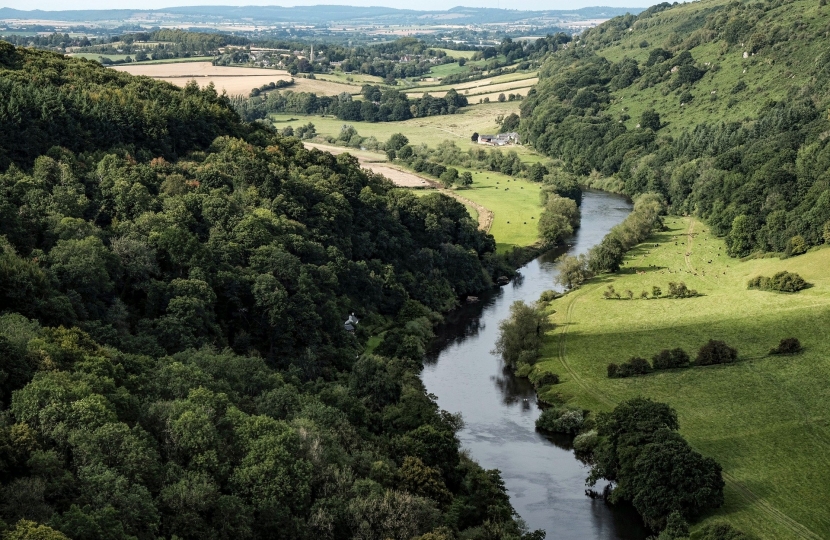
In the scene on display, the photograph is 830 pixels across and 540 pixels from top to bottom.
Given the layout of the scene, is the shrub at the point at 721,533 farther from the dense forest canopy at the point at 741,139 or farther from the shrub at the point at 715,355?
the dense forest canopy at the point at 741,139

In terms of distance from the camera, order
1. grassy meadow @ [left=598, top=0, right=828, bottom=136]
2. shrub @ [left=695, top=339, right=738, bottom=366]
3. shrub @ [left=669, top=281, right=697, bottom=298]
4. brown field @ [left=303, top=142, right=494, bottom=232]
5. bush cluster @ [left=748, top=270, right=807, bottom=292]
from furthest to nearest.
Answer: grassy meadow @ [left=598, top=0, right=828, bottom=136] → brown field @ [left=303, top=142, right=494, bottom=232] → shrub @ [left=669, top=281, right=697, bottom=298] → bush cluster @ [left=748, top=270, right=807, bottom=292] → shrub @ [left=695, top=339, right=738, bottom=366]

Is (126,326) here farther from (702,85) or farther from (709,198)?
(702,85)

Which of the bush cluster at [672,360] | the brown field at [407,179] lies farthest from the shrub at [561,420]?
the brown field at [407,179]

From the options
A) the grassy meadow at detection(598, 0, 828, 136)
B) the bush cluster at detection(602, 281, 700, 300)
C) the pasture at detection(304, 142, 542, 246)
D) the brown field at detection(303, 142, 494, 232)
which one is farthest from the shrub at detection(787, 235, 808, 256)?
the grassy meadow at detection(598, 0, 828, 136)

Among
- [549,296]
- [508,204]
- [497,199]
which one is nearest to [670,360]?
[549,296]

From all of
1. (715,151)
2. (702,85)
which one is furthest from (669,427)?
(702,85)

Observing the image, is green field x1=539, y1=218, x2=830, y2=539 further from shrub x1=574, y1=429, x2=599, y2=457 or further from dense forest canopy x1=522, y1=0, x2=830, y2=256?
dense forest canopy x1=522, y1=0, x2=830, y2=256

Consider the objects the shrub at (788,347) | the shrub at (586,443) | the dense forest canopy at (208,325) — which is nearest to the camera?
the dense forest canopy at (208,325)
